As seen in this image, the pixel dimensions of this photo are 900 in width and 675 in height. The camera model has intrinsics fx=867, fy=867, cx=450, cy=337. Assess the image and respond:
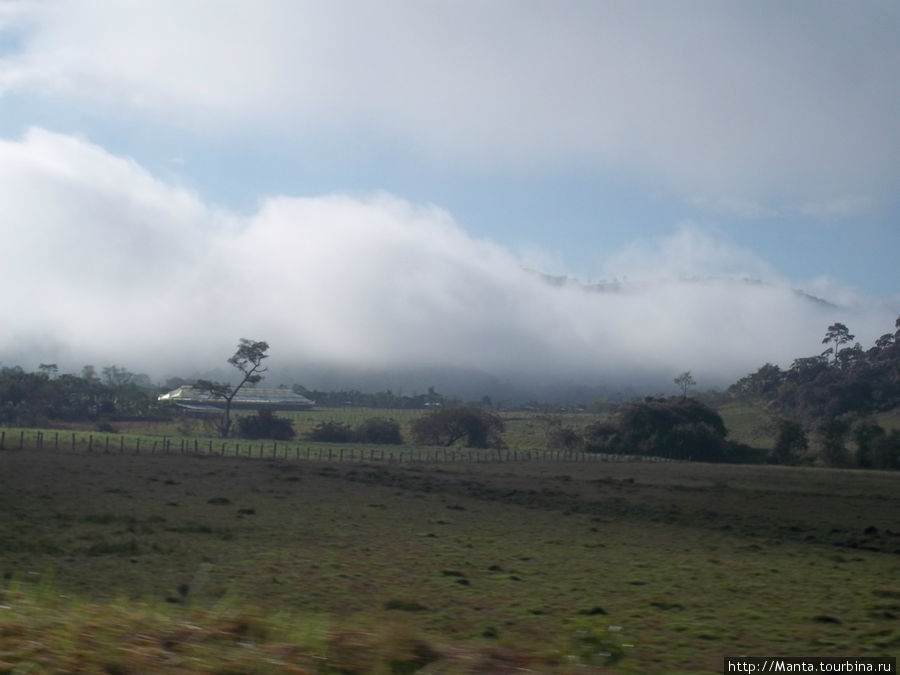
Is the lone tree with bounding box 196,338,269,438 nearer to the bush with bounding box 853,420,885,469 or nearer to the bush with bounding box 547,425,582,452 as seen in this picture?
the bush with bounding box 547,425,582,452

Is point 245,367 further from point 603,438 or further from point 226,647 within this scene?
point 226,647

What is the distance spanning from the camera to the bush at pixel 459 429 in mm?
87438

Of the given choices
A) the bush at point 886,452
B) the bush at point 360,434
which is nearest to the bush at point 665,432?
the bush at point 886,452

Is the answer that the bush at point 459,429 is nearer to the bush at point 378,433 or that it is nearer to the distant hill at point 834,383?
the bush at point 378,433

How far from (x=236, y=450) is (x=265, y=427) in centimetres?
2910

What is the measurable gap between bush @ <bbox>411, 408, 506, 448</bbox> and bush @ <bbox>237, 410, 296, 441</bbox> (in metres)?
13.2

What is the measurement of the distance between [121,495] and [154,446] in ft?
86.7

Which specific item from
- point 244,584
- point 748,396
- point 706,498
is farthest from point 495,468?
point 748,396

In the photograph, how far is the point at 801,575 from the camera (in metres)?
18.5

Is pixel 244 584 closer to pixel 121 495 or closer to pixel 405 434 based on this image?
pixel 121 495

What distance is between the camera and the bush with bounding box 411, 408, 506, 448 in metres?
87.4

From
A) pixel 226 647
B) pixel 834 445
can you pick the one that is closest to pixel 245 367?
pixel 834 445

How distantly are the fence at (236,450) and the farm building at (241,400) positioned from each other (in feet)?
91.4

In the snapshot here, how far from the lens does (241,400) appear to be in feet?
396
